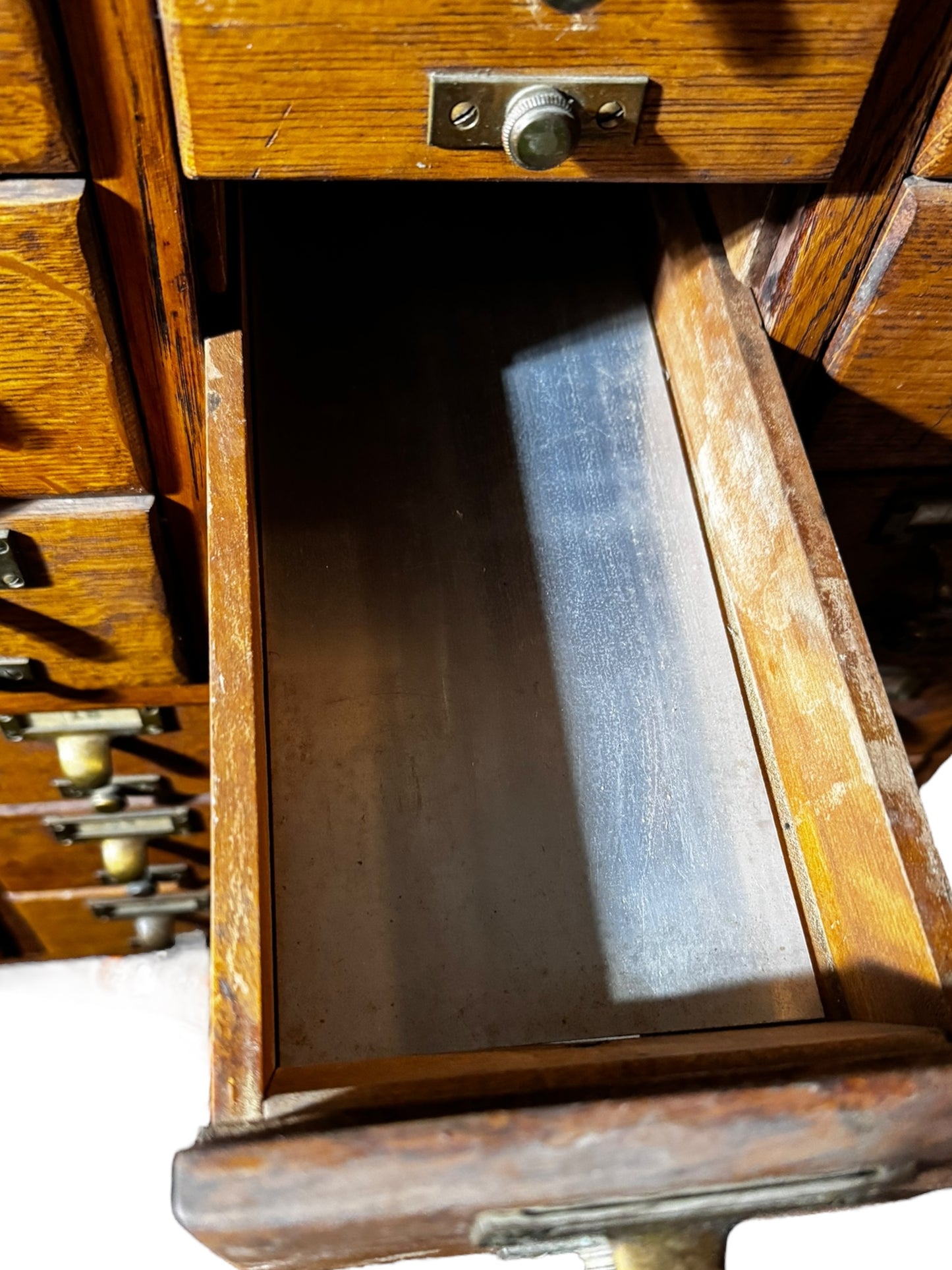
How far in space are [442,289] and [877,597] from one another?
43 centimetres

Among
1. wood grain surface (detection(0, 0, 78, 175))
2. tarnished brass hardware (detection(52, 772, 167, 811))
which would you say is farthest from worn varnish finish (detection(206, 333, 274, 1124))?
tarnished brass hardware (detection(52, 772, 167, 811))

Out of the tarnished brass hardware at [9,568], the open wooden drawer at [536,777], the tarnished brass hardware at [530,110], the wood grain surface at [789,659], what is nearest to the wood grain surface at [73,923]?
the tarnished brass hardware at [9,568]

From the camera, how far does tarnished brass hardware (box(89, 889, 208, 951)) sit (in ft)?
3.54

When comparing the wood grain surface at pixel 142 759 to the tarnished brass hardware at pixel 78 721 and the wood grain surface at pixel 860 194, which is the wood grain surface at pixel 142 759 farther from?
the wood grain surface at pixel 860 194

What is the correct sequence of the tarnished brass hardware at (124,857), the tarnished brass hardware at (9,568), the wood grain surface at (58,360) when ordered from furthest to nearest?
the tarnished brass hardware at (124,857) → the tarnished brass hardware at (9,568) → the wood grain surface at (58,360)

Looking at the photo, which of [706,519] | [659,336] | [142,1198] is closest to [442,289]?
[659,336]

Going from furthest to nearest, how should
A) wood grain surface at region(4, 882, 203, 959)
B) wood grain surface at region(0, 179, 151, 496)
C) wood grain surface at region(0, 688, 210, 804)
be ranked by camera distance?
wood grain surface at region(4, 882, 203, 959) → wood grain surface at region(0, 688, 210, 804) → wood grain surface at region(0, 179, 151, 496)

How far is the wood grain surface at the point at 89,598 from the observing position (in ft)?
1.98

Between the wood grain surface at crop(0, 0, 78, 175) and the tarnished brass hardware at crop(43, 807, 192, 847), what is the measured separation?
0.63m

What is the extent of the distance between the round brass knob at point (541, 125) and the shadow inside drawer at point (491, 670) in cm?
25

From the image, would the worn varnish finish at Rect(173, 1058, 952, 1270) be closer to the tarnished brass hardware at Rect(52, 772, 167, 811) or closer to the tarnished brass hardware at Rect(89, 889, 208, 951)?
the tarnished brass hardware at Rect(52, 772, 167, 811)

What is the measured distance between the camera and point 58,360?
50 centimetres

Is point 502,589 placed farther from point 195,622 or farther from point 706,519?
point 195,622

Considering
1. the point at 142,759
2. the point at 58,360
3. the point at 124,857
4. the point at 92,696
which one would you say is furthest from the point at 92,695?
the point at 58,360
